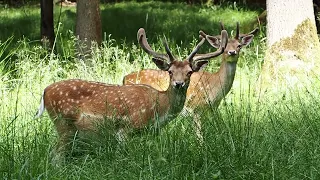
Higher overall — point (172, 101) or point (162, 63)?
point (162, 63)

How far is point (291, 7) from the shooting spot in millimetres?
8984

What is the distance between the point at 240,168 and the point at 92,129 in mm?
1573

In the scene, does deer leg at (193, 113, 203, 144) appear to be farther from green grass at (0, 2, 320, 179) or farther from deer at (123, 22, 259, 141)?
deer at (123, 22, 259, 141)

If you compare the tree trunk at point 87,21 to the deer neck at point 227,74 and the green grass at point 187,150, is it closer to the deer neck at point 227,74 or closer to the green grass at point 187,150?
the deer neck at point 227,74

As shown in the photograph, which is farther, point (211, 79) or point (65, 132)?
point (211, 79)

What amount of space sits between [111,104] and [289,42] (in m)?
3.55

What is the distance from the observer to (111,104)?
614 cm

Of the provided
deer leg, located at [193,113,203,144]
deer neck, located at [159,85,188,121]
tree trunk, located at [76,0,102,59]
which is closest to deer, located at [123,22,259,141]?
deer neck, located at [159,85,188,121]

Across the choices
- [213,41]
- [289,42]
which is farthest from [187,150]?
[289,42]

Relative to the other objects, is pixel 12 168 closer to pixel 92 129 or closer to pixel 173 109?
pixel 92 129

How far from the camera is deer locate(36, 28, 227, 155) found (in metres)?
6.02

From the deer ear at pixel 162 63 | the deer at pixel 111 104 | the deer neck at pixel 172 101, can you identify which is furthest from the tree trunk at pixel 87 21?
the deer neck at pixel 172 101

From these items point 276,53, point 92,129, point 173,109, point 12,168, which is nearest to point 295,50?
point 276,53

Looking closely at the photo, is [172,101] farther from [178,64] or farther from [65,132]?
[65,132]
